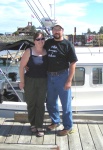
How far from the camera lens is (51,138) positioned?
4797 mm

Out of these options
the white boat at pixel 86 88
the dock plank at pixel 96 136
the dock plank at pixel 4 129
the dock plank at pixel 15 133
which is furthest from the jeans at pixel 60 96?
the white boat at pixel 86 88

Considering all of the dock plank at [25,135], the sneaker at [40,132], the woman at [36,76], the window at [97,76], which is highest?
the woman at [36,76]

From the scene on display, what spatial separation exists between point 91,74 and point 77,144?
13.9 ft

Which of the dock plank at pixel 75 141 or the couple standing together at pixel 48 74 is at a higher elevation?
the couple standing together at pixel 48 74

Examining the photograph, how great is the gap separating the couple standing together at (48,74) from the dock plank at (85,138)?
0.81 feet

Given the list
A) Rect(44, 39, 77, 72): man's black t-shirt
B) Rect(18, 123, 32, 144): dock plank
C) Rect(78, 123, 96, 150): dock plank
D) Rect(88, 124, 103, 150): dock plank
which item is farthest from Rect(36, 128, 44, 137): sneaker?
Rect(44, 39, 77, 72): man's black t-shirt

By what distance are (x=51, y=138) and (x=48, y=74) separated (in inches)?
37.7

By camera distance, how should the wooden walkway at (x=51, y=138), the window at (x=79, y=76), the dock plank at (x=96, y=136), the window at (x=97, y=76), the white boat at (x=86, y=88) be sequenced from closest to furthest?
1. the wooden walkway at (x=51, y=138)
2. the dock plank at (x=96, y=136)
3. the white boat at (x=86, y=88)
4. the window at (x=79, y=76)
5. the window at (x=97, y=76)

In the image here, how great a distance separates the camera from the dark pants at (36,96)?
469cm

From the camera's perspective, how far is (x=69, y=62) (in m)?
4.69

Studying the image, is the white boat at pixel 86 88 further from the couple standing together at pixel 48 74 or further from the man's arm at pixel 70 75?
the man's arm at pixel 70 75

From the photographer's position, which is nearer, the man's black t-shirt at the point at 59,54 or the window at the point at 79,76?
the man's black t-shirt at the point at 59,54

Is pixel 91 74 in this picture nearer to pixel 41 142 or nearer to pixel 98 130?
pixel 98 130

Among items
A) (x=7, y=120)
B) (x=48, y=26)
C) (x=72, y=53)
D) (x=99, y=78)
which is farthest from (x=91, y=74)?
(x=72, y=53)
